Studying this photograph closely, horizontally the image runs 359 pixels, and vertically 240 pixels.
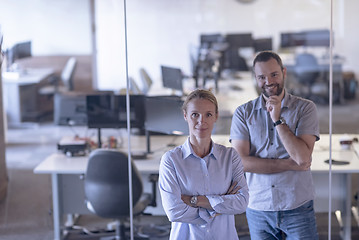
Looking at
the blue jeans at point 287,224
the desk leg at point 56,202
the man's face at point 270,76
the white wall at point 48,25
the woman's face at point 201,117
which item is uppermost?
the white wall at point 48,25

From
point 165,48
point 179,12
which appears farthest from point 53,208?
point 179,12

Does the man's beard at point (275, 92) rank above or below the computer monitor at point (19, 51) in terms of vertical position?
below

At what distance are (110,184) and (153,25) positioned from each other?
471 centimetres

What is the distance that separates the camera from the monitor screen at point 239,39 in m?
10.5

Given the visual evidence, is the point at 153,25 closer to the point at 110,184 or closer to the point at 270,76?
the point at 110,184

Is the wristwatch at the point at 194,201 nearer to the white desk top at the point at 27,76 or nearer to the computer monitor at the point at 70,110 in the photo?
the white desk top at the point at 27,76

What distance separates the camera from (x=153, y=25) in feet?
29.0

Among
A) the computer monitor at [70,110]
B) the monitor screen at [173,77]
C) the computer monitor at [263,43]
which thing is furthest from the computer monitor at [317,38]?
the computer monitor at [70,110]

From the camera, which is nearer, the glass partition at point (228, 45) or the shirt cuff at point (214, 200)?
the shirt cuff at point (214, 200)

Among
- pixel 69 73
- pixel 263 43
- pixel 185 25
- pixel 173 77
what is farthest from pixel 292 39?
pixel 69 73

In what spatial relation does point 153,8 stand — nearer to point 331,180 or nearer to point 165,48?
point 165,48

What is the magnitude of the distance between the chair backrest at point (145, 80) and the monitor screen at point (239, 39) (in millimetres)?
3287

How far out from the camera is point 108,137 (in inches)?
204

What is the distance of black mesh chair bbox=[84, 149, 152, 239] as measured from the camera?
174 inches
